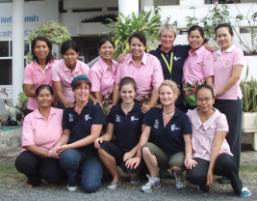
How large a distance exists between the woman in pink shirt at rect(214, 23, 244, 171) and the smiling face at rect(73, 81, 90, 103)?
143cm

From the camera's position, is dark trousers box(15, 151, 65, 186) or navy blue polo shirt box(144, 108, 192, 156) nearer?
navy blue polo shirt box(144, 108, 192, 156)

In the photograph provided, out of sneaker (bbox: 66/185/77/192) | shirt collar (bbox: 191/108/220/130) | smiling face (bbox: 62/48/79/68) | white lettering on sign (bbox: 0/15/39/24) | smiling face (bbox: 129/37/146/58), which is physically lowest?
sneaker (bbox: 66/185/77/192)

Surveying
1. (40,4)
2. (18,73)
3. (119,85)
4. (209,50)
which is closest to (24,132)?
(119,85)

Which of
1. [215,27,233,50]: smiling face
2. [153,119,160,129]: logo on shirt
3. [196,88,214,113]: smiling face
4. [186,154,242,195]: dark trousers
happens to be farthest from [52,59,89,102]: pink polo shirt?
[186,154,242,195]: dark trousers

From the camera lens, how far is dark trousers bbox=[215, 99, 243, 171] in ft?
18.5

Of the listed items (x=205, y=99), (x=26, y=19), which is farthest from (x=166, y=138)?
(x=26, y=19)

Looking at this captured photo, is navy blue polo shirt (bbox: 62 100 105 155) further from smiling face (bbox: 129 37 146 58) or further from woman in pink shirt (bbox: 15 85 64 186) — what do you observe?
smiling face (bbox: 129 37 146 58)

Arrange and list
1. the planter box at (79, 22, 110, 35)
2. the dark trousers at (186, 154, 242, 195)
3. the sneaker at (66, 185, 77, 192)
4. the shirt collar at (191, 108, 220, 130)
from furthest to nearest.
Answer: the planter box at (79, 22, 110, 35)
the sneaker at (66, 185, 77, 192)
the shirt collar at (191, 108, 220, 130)
the dark trousers at (186, 154, 242, 195)

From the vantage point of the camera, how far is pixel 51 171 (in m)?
5.61

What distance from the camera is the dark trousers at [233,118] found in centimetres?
565

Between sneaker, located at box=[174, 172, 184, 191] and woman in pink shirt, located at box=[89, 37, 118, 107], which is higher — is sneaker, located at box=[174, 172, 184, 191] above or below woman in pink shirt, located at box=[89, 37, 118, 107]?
below

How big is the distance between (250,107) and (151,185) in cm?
313

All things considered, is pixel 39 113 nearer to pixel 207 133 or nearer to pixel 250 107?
pixel 207 133

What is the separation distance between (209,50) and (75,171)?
206cm
